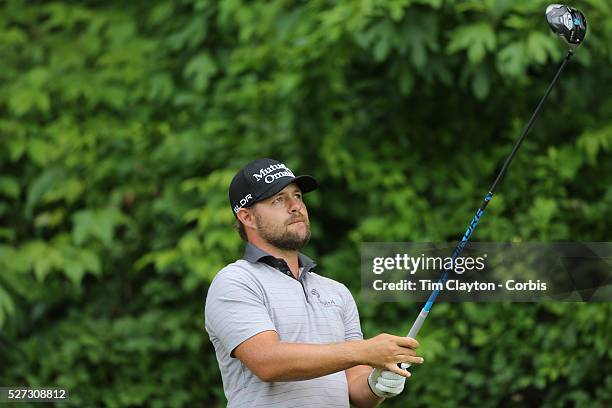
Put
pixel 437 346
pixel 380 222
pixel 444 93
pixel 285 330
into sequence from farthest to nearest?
1. pixel 444 93
2. pixel 380 222
3. pixel 437 346
4. pixel 285 330

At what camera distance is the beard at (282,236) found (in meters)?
3.35

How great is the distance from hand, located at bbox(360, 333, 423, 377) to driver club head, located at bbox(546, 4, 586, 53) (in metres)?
1.12

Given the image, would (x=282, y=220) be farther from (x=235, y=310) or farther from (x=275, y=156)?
(x=275, y=156)

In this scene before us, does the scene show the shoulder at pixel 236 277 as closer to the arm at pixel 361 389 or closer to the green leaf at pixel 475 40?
the arm at pixel 361 389

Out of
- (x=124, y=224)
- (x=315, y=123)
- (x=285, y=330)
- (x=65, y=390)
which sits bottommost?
(x=65, y=390)

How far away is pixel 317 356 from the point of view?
294 cm

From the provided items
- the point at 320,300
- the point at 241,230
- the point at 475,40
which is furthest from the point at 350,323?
the point at 475,40

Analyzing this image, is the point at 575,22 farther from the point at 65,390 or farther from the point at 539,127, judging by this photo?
the point at 65,390

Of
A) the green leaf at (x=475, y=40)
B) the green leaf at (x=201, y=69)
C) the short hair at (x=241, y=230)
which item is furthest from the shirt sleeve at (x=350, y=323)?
the green leaf at (x=201, y=69)

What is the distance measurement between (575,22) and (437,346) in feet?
10.5

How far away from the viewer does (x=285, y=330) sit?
3174 mm

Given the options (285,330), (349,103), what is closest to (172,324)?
(349,103)

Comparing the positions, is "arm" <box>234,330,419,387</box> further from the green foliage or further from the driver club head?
the green foliage

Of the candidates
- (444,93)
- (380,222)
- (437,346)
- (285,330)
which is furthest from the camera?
(444,93)
